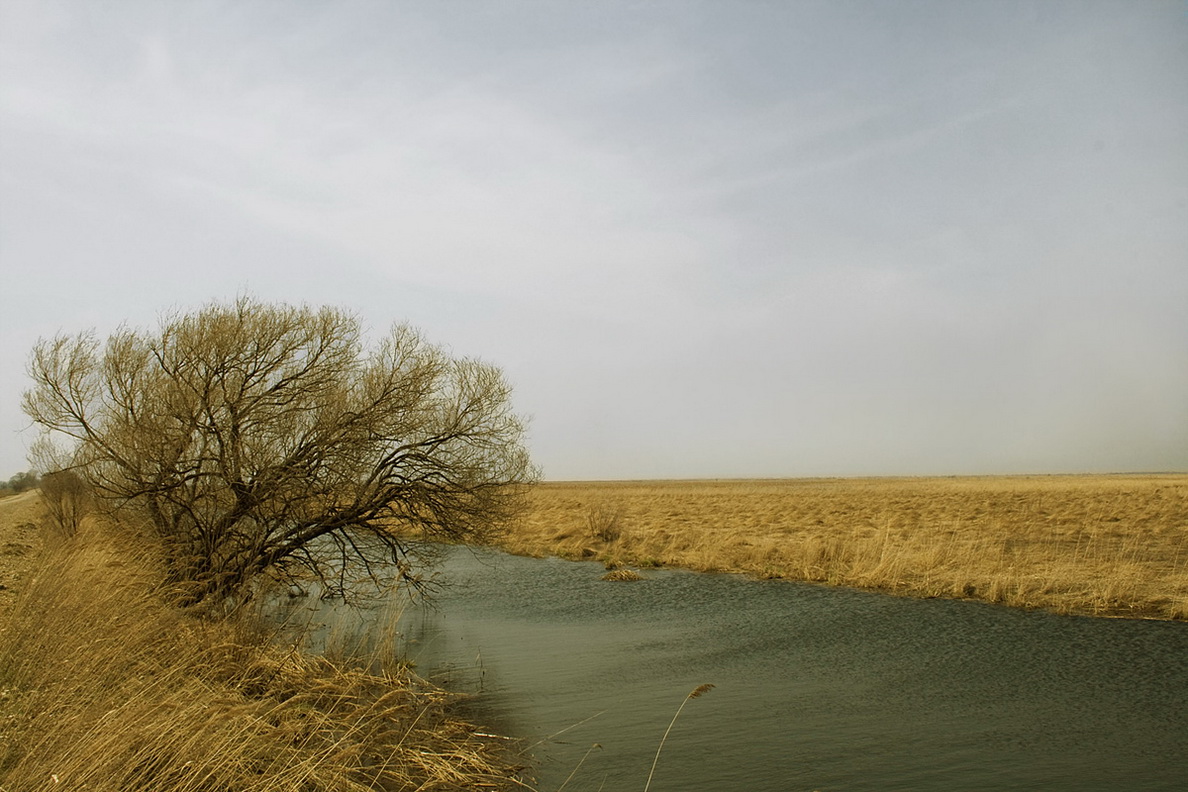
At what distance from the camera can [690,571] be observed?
23.4 meters

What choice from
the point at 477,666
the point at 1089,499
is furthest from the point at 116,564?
the point at 1089,499

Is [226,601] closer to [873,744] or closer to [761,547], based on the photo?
[873,744]

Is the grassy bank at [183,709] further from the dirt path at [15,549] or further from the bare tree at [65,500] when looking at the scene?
the bare tree at [65,500]

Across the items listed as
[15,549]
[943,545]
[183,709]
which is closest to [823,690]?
[183,709]

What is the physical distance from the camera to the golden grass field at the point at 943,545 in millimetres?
16594

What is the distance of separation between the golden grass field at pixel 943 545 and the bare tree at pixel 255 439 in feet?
12.6

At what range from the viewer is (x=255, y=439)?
14.0 m

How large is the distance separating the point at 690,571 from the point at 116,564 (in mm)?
15482

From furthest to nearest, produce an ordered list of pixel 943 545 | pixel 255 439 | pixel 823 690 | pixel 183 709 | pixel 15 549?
pixel 15 549
pixel 943 545
pixel 255 439
pixel 823 690
pixel 183 709

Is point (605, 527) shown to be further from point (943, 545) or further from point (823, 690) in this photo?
point (823, 690)

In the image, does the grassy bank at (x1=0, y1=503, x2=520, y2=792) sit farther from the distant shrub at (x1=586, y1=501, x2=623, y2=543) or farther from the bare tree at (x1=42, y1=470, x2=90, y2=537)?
the distant shrub at (x1=586, y1=501, x2=623, y2=543)

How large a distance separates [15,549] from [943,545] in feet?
95.3

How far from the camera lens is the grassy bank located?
5.52m

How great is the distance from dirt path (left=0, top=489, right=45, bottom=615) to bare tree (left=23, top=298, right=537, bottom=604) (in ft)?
9.22
